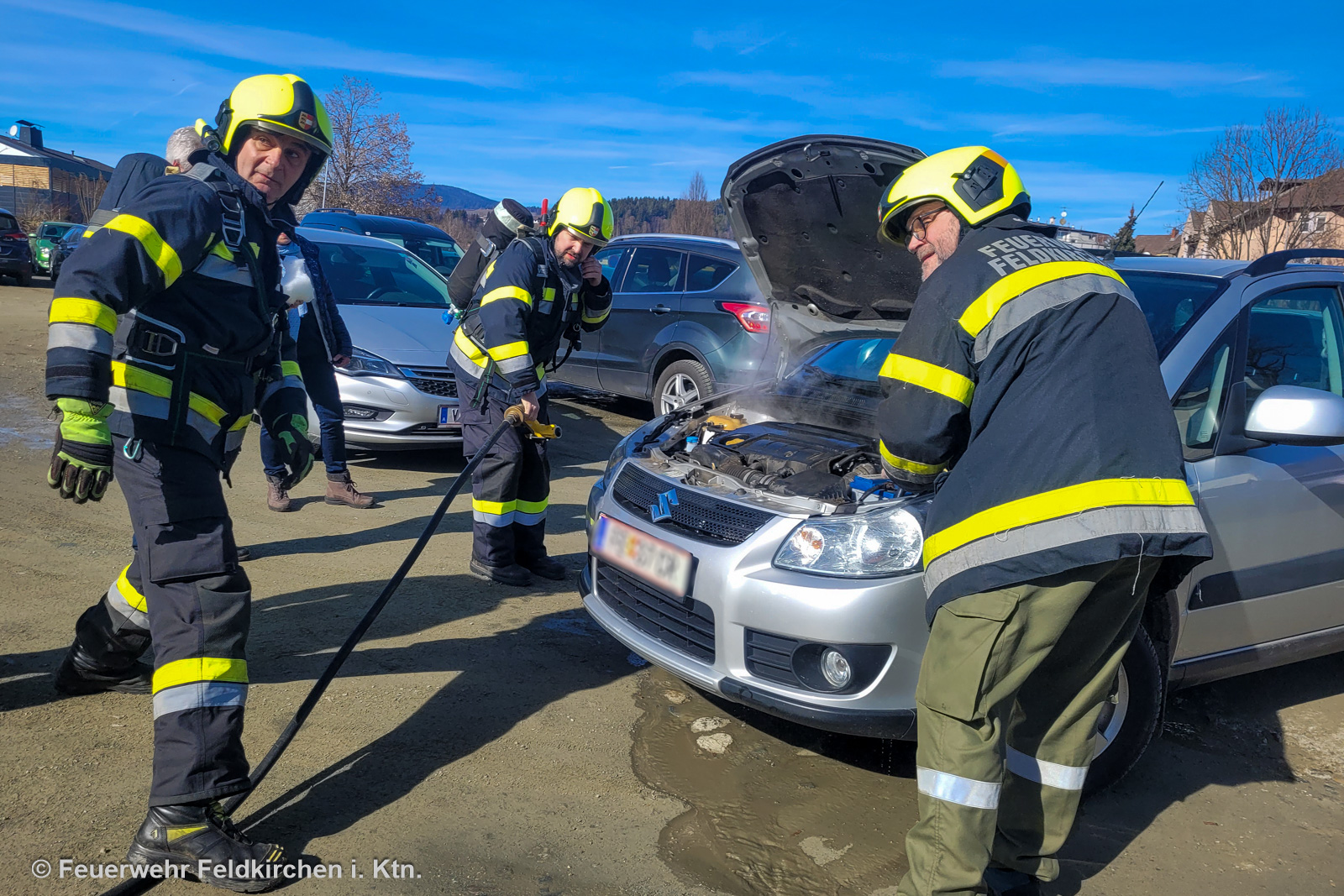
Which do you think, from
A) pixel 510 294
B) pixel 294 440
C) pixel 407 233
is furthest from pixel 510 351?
pixel 407 233

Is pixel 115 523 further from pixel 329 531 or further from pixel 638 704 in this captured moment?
pixel 638 704

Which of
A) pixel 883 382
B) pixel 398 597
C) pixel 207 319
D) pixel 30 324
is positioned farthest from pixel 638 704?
pixel 30 324

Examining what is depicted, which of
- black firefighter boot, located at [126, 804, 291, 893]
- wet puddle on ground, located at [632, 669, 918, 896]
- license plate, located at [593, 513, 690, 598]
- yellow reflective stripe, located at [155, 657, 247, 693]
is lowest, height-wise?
wet puddle on ground, located at [632, 669, 918, 896]

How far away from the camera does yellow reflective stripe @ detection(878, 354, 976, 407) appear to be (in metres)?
2.24

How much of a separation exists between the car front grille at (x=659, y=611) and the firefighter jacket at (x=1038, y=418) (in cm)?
91

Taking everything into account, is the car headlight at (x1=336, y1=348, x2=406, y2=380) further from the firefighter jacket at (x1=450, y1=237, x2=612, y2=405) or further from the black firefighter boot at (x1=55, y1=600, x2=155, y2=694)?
the black firefighter boot at (x1=55, y1=600, x2=155, y2=694)

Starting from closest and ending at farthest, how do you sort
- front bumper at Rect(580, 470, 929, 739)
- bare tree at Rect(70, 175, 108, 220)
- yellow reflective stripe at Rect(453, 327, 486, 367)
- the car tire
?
1. front bumper at Rect(580, 470, 929, 739)
2. the car tire
3. yellow reflective stripe at Rect(453, 327, 486, 367)
4. bare tree at Rect(70, 175, 108, 220)

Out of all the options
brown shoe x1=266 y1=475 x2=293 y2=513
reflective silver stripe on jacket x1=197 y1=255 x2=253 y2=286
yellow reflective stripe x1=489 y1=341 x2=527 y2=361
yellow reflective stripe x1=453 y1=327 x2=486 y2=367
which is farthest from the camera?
brown shoe x1=266 y1=475 x2=293 y2=513

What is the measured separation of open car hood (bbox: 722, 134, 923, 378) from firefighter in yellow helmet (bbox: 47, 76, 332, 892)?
1.73 m

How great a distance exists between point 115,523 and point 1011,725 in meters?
4.74

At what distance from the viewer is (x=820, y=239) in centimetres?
391

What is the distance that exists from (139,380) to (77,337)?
277mm

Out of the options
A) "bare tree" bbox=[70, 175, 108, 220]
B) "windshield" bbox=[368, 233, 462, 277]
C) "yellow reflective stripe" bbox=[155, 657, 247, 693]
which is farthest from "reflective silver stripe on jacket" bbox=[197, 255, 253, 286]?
"bare tree" bbox=[70, 175, 108, 220]

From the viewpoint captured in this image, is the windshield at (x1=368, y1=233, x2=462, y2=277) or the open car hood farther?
the windshield at (x1=368, y1=233, x2=462, y2=277)
